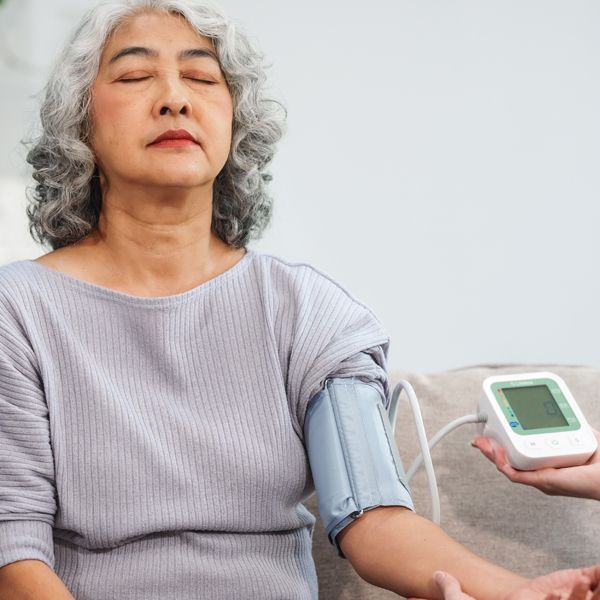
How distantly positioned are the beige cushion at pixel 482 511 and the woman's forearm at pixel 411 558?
0.30m

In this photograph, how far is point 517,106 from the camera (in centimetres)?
259

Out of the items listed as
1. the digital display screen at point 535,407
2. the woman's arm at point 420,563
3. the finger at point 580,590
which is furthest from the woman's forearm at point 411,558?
the digital display screen at point 535,407

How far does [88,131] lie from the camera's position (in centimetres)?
160

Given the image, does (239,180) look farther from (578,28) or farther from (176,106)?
(578,28)

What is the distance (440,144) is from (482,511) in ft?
3.99

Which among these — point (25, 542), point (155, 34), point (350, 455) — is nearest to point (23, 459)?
point (25, 542)

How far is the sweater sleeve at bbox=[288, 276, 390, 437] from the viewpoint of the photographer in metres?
1.46

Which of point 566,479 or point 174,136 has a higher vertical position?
point 174,136

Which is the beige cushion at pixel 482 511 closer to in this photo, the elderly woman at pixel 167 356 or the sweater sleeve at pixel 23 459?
the elderly woman at pixel 167 356

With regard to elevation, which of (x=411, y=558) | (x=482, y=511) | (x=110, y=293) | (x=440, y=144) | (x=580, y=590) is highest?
(x=440, y=144)

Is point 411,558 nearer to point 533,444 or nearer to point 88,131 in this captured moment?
point 533,444

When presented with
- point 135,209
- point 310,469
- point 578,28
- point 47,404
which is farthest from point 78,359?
point 578,28

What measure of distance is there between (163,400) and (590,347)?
156 centimetres

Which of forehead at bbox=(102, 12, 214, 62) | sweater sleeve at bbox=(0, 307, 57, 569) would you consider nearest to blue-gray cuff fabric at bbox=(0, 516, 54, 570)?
sweater sleeve at bbox=(0, 307, 57, 569)
